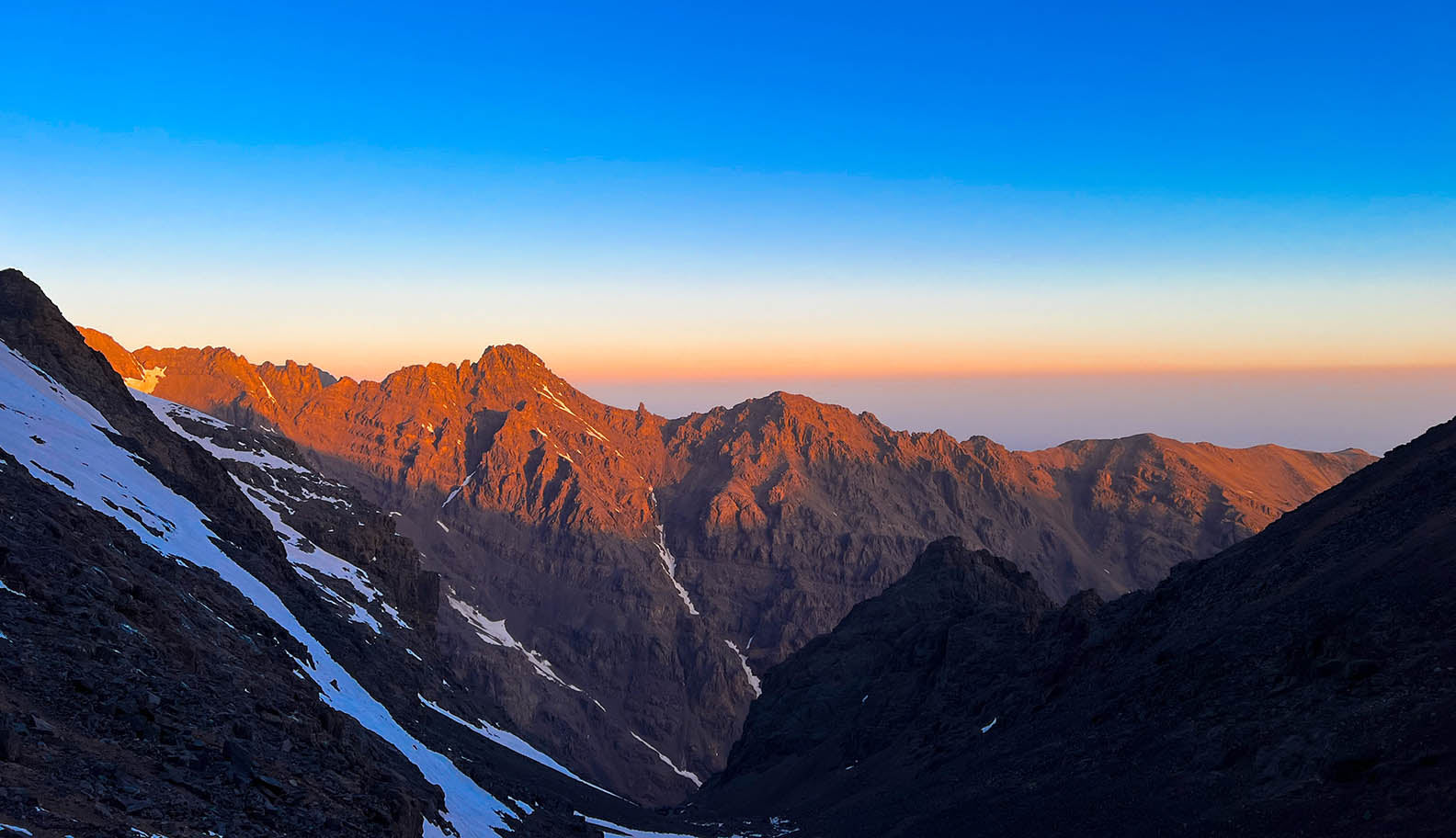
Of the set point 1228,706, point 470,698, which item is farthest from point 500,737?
point 1228,706

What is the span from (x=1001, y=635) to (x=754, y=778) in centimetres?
4088

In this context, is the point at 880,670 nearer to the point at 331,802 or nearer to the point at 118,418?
the point at 118,418

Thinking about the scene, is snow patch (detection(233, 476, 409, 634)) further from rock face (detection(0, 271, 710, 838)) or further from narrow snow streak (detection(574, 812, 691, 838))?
narrow snow streak (detection(574, 812, 691, 838))

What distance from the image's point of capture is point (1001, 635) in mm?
105875

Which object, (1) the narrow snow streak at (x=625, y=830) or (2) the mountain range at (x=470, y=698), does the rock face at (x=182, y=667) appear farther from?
(1) the narrow snow streak at (x=625, y=830)

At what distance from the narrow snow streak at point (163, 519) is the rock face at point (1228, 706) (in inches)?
1090

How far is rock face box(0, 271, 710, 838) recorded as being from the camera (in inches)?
727

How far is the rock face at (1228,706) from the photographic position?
3350 centimetres

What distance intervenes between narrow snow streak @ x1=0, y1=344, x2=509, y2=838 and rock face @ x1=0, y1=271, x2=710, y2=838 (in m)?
0.22

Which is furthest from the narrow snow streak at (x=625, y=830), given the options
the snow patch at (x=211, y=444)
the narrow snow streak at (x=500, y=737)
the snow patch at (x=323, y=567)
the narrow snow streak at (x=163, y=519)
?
the snow patch at (x=211, y=444)

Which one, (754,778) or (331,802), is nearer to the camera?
(331,802)

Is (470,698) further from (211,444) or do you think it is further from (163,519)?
(163,519)

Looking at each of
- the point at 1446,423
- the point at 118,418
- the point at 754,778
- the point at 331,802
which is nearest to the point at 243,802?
the point at 331,802

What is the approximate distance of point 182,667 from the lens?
25.6 meters
